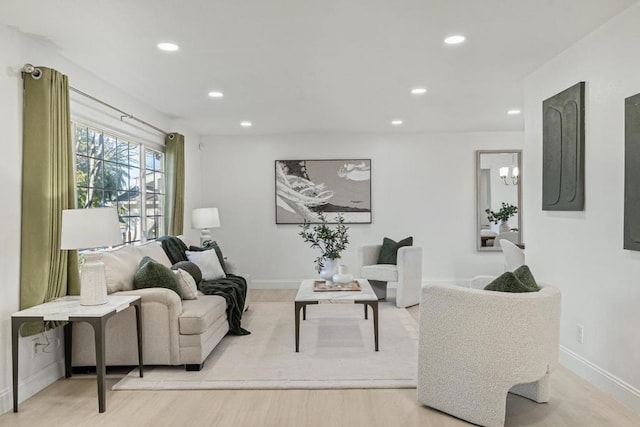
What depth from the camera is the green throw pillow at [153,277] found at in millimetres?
3912

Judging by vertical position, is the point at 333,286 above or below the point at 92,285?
below

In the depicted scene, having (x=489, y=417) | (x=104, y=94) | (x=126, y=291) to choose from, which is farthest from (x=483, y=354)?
(x=104, y=94)

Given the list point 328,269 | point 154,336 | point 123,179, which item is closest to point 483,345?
point 328,269

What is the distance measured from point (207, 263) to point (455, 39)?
3.41 m

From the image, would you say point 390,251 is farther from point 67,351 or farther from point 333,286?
point 67,351

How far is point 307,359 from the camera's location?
156 inches

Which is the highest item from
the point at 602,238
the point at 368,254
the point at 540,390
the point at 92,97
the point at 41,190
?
the point at 92,97

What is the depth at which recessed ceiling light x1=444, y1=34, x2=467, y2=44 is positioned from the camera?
10.8 feet

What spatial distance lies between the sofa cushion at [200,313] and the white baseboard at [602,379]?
2.85 meters

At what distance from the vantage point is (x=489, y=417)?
270 centimetres

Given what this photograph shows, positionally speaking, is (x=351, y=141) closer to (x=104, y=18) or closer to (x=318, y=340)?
(x=318, y=340)

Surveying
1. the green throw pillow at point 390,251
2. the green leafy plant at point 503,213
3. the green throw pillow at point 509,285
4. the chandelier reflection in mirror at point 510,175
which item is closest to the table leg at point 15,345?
the green throw pillow at point 509,285

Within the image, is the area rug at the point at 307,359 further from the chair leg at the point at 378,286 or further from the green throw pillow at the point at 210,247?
the chair leg at the point at 378,286

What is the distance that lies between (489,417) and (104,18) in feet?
11.0
